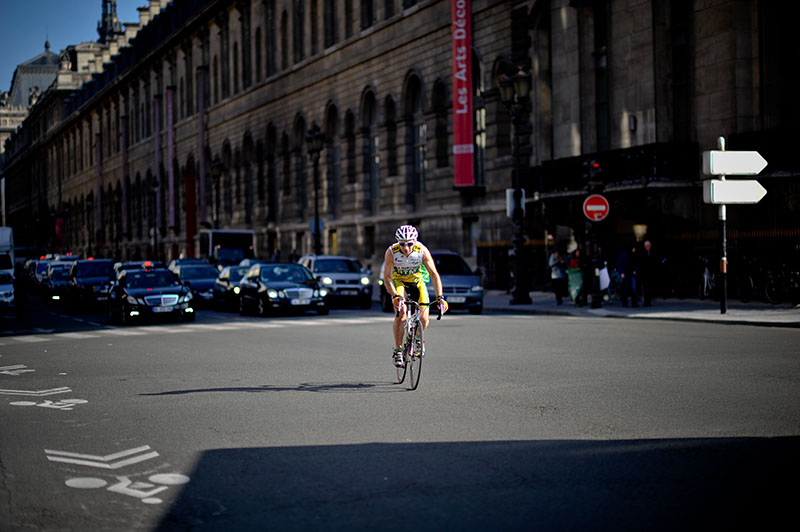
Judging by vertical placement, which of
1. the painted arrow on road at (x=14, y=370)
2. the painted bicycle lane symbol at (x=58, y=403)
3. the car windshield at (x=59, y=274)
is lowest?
the painted arrow on road at (x=14, y=370)

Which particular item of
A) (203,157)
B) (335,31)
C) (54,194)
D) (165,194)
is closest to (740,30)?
(335,31)

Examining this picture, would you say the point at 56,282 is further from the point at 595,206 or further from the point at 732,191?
the point at 732,191

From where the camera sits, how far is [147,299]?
90.2 feet

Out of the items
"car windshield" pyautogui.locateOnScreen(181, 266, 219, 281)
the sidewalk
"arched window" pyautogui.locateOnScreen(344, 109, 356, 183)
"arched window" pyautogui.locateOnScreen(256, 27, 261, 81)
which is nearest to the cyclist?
the sidewalk

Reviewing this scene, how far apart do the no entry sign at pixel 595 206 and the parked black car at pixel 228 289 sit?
37.5 ft

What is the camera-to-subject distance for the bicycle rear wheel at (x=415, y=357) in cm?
1193

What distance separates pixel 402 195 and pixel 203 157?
32.9 m

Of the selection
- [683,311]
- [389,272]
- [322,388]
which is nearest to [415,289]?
[389,272]

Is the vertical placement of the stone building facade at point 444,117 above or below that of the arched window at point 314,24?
below

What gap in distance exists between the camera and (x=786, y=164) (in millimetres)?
27719

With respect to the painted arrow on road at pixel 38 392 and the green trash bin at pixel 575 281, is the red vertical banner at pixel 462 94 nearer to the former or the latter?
the green trash bin at pixel 575 281

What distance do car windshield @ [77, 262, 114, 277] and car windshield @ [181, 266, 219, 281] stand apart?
253cm

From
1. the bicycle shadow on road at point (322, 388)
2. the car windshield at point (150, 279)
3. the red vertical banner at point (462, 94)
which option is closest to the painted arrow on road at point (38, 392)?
the bicycle shadow on road at point (322, 388)

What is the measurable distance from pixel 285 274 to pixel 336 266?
4.04m
